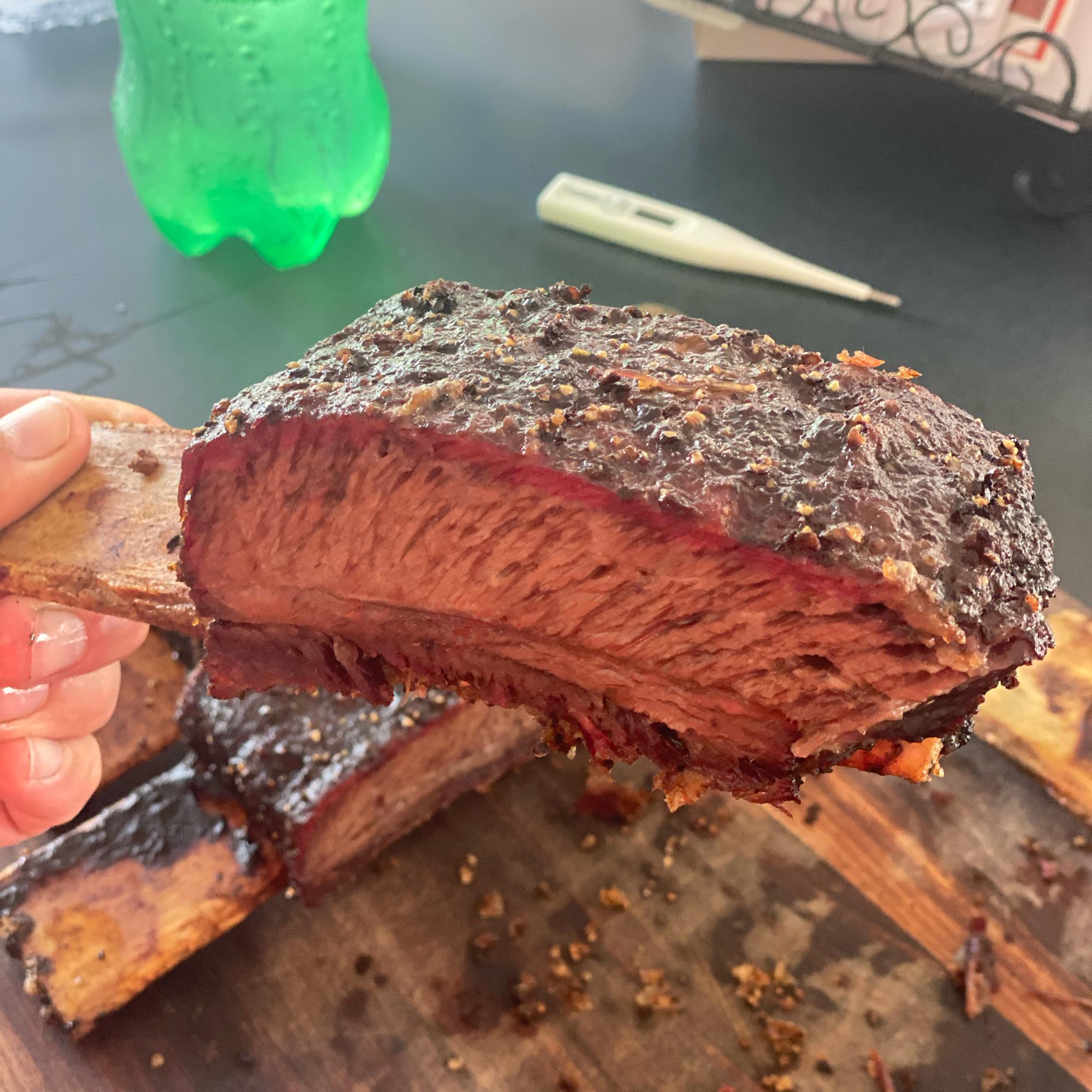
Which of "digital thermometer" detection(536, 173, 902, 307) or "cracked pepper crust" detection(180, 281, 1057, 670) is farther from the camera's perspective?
"digital thermometer" detection(536, 173, 902, 307)

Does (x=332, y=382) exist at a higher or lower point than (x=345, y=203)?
higher

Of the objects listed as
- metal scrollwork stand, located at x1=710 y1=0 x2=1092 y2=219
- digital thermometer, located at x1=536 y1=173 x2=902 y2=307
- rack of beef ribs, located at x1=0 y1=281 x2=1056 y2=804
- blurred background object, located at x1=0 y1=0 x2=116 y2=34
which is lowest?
blurred background object, located at x1=0 y1=0 x2=116 y2=34

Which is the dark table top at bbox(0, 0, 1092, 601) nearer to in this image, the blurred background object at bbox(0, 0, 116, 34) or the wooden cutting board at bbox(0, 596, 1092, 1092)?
the blurred background object at bbox(0, 0, 116, 34)

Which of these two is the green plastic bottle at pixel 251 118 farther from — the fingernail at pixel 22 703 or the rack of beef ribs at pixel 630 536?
the rack of beef ribs at pixel 630 536

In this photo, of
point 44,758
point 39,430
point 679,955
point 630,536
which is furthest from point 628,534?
point 44,758

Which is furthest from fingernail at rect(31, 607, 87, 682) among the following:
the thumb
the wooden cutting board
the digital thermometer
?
the digital thermometer

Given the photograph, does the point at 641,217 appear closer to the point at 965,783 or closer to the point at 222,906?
the point at 965,783

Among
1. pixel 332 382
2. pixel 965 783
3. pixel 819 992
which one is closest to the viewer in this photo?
pixel 332 382

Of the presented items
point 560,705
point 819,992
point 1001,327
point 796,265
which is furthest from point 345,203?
point 819,992

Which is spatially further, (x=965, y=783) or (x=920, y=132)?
(x=920, y=132)
